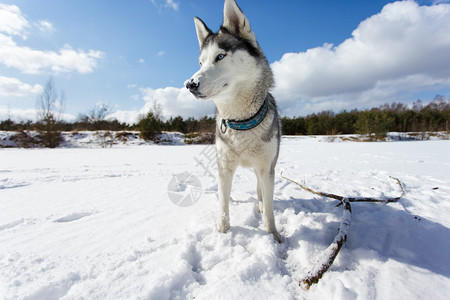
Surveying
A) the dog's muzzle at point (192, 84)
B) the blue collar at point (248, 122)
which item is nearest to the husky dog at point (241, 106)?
the blue collar at point (248, 122)

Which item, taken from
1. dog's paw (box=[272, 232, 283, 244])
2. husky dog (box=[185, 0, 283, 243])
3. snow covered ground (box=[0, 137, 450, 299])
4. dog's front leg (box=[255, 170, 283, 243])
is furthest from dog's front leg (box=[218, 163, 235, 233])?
dog's paw (box=[272, 232, 283, 244])

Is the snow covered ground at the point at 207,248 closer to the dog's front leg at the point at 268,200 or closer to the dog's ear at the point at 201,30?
the dog's front leg at the point at 268,200

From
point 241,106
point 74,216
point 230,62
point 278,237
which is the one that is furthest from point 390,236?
point 74,216

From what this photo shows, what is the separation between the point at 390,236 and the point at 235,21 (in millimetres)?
2564

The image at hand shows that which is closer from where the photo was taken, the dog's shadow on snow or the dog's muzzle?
the dog's shadow on snow

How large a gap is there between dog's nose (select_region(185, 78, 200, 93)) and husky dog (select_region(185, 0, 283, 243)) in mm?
237

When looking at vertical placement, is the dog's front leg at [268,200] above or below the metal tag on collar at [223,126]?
below

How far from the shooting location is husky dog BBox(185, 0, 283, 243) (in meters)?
1.86

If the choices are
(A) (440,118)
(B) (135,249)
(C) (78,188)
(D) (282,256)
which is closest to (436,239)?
(D) (282,256)

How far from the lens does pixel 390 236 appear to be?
1761 mm

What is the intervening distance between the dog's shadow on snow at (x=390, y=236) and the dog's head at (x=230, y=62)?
1515mm

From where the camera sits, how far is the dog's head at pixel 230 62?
65.8 inches

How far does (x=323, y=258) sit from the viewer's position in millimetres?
1323

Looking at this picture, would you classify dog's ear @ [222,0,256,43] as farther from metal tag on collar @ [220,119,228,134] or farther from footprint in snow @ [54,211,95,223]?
footprint in snow @ [54,211,95,223]
